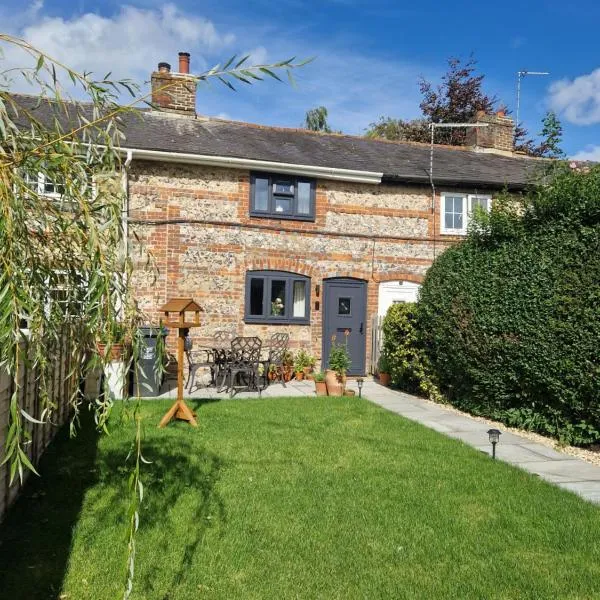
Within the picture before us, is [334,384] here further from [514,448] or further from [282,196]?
[282,196]

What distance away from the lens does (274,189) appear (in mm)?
13047

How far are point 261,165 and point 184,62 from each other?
4945 mm

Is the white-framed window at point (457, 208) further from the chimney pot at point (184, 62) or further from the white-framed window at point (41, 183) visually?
the white-framed window at point (41, 183)

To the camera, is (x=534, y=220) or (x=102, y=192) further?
(x=534, y=220)

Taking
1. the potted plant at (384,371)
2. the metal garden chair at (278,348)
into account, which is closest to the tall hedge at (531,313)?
the potted plant at (384,371)

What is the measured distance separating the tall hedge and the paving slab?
0.48 m

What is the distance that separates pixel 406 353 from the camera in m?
10.9

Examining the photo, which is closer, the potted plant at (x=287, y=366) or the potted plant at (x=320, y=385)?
the potted plant at (x=320, y=385)

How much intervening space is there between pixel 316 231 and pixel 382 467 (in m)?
8.24

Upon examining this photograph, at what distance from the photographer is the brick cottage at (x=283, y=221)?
12.2 meters

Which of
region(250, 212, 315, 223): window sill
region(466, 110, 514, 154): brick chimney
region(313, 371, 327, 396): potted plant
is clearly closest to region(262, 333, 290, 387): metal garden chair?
region(313, 371, 327, 396): potted plant

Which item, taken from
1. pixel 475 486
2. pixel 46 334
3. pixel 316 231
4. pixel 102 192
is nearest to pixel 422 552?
pixel 475 486

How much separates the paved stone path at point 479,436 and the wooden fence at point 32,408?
3407mm

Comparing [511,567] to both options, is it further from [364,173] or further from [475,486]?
[364,173]
